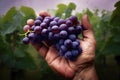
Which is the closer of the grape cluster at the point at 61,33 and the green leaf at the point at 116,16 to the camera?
the grape cluster at the point at 61,33

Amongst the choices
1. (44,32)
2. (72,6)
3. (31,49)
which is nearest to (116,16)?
(72,6)

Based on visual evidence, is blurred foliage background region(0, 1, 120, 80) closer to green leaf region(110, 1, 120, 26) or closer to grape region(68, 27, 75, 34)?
green leaf region(110, 1, 120, 26)

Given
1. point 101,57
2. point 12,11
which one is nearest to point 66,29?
point 12,11

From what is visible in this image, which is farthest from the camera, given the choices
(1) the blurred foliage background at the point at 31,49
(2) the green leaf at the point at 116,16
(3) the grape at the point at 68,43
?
(1) the blurred foliage background at the point at 31,49

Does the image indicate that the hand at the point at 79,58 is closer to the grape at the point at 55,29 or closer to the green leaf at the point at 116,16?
the grape at the point at 55,29

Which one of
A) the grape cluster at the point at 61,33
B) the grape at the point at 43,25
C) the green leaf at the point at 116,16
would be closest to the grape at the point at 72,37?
the grape cluster at the point at 61,33

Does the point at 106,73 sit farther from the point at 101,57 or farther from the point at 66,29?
the point at 66,29

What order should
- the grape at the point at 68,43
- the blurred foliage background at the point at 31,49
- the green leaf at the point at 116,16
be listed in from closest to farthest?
the grape at the point at 68,43 < the green leaf at the point at 116,16 < the blurred foliage background at the point at 31,49
